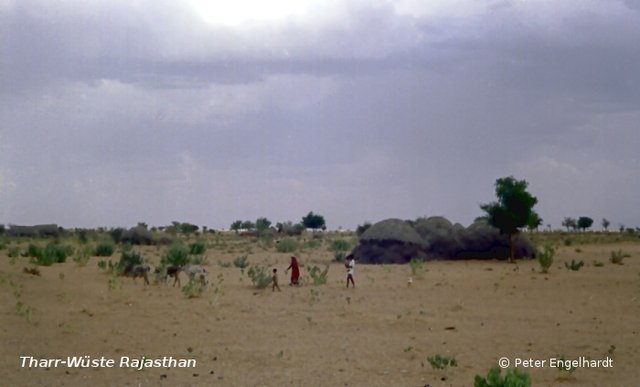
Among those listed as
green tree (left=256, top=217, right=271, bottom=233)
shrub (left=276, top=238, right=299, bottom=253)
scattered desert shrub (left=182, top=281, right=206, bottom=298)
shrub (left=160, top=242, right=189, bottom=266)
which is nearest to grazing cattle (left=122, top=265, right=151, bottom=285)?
scattered desert shrub (left=182, top=281, right=206, bottom=298)

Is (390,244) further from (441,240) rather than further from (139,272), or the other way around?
(139,272)

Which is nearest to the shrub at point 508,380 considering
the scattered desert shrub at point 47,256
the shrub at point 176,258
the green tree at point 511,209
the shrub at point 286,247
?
the shrub at point 176,258

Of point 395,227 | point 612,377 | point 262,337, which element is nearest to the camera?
point 612,377

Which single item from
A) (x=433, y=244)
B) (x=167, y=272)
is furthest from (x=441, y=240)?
(x=167, y=272)

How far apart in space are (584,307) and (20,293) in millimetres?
17086

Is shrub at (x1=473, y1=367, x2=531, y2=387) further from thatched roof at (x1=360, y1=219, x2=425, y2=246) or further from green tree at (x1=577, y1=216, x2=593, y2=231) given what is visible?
green tree at (x1=577, y1=216, x2=593, y2=231)

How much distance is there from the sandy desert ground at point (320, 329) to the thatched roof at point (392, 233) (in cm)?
1496

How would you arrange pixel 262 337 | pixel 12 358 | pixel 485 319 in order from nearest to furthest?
pixel 12 358 < pixel 262 337 < pixel 485 319

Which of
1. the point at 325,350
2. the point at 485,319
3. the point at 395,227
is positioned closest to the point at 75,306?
the point at 325,350

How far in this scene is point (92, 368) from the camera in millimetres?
15133

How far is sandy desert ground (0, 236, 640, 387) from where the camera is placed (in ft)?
48.0

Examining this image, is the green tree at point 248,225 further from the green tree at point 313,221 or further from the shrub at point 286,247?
the shrub at point 286,247

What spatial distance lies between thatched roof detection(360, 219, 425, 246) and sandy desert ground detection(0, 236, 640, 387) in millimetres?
14959

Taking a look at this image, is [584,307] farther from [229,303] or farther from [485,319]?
[229,303]
